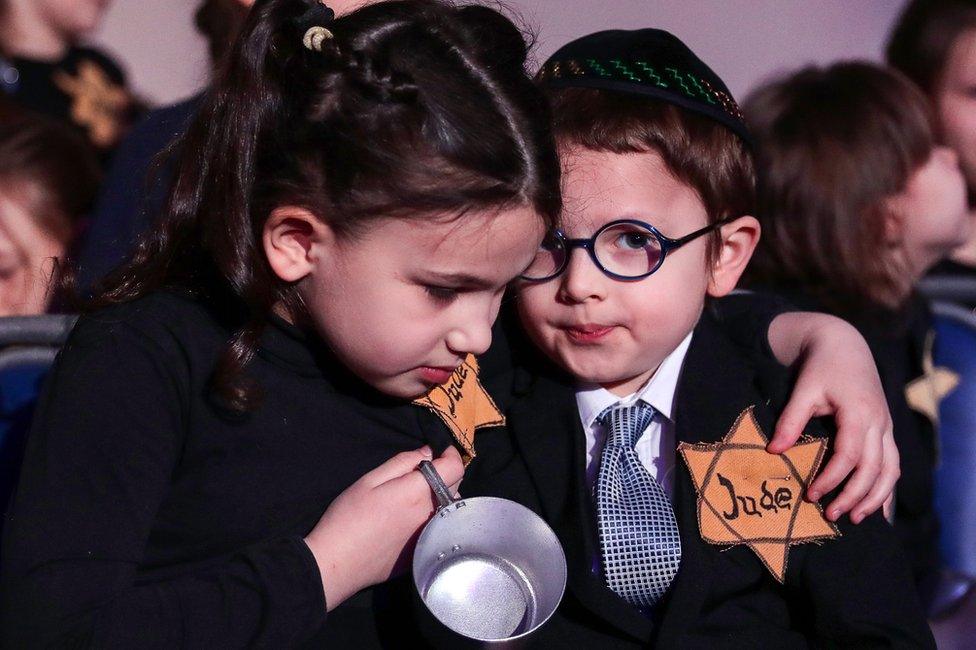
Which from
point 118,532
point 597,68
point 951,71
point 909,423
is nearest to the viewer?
point 118,532

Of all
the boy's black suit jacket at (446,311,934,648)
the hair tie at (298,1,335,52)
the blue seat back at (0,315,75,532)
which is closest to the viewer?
the hair tie at (298,1,335,52)

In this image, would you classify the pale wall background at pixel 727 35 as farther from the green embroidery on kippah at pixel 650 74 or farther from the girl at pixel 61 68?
the green embroidery on kippah at pixel 650 74

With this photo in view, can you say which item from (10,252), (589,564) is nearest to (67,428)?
(589,564)

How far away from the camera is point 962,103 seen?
2701 mm

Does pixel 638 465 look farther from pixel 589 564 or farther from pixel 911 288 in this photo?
pixel 911 288

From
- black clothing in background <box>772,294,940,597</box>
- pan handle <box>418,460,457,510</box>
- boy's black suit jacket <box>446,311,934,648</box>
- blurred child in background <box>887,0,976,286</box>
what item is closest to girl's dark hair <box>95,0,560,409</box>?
pan handle <box>418,460,457,510</box>

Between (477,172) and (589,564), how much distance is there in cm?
52

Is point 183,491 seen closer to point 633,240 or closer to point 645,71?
point 633,240

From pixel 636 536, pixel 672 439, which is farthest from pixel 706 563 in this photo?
pixel 672 439

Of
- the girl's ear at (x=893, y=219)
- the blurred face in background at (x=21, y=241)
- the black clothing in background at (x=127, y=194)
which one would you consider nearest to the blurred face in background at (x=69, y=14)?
the blurred face in background at (x=21, y=241)

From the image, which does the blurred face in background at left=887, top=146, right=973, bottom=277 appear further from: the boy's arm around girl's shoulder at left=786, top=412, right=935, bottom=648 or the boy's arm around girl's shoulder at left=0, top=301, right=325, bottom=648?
the boy's arm around girl's shoulder at left=0, top=301, right=325, bottom=648

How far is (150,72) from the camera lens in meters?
3.12

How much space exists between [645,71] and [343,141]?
1.49ft

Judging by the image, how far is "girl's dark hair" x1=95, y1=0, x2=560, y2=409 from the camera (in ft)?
3.79
